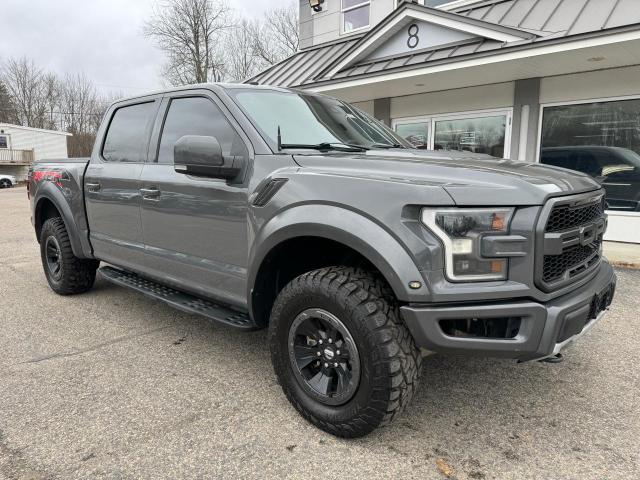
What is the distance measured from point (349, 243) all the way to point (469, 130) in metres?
7.90

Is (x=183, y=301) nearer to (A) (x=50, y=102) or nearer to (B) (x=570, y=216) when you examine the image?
(B) (x=570, y=216)

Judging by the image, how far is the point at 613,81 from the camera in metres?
7.52

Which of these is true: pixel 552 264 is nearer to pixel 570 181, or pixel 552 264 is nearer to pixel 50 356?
pixel 570 181

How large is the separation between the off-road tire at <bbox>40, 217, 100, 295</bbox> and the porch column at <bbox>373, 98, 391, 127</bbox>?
7225 millimetres

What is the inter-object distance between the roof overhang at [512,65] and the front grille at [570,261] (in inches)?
194

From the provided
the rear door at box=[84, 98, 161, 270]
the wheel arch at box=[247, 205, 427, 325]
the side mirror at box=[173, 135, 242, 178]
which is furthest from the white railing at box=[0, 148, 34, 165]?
the wheel arch at box=[247, 205, 427, 325]

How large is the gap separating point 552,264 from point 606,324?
2.56 meters

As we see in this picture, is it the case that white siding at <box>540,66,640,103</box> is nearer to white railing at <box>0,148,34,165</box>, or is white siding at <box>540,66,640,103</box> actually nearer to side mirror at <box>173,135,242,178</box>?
side mirror at <box>173,135,242,178</box>

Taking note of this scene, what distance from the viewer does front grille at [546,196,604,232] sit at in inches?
84.1

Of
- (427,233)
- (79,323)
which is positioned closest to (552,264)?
(427,233)

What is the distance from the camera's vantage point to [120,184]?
12.7 ft

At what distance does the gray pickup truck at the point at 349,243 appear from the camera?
6.72ft

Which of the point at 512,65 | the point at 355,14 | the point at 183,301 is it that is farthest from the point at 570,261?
the point at 355,14

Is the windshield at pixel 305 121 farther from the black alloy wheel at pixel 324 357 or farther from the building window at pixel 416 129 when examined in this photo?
the building window at pixel 416 129
